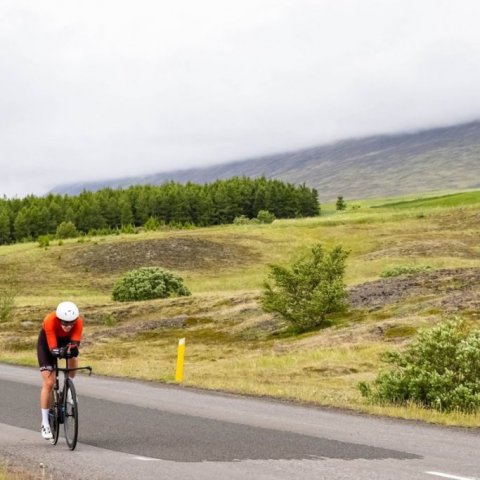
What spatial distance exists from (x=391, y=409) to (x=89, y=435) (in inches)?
248

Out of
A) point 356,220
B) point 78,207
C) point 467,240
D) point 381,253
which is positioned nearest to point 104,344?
point 381,253

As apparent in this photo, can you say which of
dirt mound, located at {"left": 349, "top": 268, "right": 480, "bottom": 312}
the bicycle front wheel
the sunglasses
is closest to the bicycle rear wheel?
the bicycle front wheel

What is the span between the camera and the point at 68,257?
283ft

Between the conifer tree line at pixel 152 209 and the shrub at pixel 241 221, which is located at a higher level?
the conifer tree line at pixel 152 209

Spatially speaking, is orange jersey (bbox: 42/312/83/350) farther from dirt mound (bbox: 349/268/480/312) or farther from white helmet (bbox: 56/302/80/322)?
dirt mound (bbox: 349/268/480/312)

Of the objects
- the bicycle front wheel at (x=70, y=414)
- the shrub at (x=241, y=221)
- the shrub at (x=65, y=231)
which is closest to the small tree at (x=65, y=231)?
the shrub at (x=65, y=231)

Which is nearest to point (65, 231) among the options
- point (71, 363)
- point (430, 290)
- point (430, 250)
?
point (430, 250)

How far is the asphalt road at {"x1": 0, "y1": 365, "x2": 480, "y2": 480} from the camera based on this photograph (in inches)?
409

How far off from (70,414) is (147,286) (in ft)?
151

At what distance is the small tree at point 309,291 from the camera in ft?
124

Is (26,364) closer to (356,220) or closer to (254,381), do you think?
(254,381)

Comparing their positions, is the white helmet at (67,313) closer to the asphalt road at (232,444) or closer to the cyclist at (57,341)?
the cyclist at (57,341)

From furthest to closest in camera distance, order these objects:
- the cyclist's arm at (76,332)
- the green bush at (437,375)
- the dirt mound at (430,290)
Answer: the dirt mound at (430,290), the green bush at (437,375), the cyclist's arm at (76,332)

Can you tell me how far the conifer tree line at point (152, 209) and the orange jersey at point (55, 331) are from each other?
383 ft
